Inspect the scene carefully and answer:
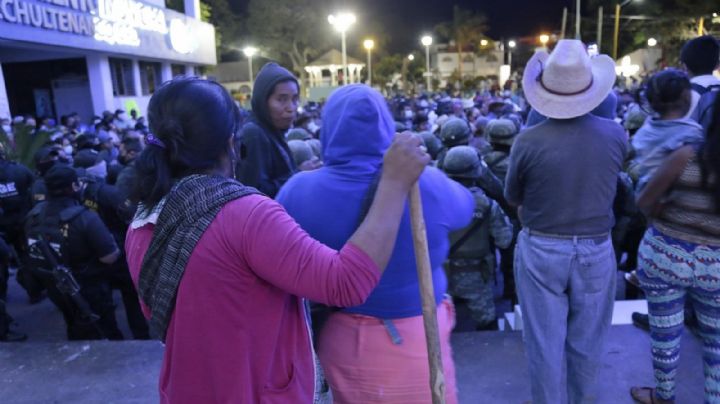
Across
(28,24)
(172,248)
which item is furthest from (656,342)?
(28,24)

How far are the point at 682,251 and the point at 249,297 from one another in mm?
2144

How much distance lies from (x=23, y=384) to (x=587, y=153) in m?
3.84

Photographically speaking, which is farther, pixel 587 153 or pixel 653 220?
pixel 653 220

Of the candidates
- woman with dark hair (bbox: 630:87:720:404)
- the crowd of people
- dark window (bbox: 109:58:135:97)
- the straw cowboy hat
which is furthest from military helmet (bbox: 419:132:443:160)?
dark window (bbox: 109:58:135:97)

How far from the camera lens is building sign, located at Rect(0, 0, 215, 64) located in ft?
46.9

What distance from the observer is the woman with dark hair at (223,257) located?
1.26 metres

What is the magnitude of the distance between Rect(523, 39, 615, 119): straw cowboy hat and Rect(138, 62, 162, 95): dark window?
23578 mm

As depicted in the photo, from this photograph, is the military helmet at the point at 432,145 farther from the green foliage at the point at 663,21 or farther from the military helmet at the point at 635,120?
the green foliage at the point at 663,21

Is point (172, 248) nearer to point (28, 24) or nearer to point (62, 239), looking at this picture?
point (62, 239)

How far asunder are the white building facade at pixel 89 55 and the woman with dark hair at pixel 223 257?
637 inches

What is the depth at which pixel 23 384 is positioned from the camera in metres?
3.60

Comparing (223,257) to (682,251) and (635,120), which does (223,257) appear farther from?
(635,120)

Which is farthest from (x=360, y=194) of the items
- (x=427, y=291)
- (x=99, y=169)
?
(x=99, y=169)

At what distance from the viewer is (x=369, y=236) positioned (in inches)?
51.6
